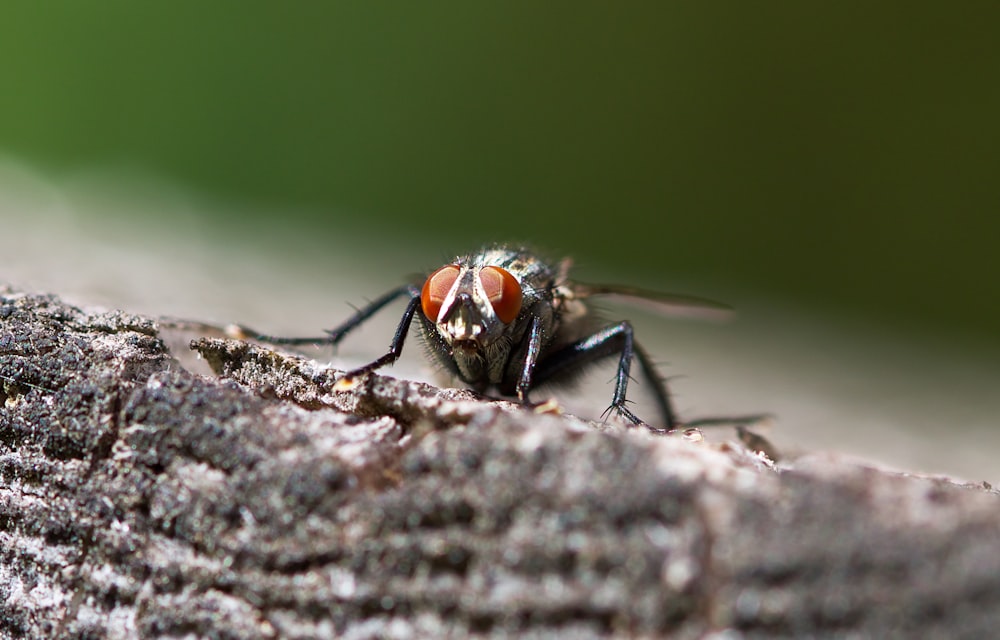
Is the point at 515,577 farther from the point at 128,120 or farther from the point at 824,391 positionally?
the point at 128,120

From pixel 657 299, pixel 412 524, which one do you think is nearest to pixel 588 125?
pixel 657 299

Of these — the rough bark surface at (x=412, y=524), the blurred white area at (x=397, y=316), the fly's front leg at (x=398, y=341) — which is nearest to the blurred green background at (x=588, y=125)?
the blurred white area at (x=397, y=316)

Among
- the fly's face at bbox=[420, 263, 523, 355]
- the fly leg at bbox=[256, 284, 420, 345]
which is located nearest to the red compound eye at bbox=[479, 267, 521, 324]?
the fly's face at bbox=[420, 263, 523, 355]

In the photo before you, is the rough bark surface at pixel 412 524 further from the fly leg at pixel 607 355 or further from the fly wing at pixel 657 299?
the fly wing at pixel 657 299

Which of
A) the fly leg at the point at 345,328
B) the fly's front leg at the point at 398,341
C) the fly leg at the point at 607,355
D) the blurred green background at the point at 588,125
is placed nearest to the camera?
the fly's front leg at the point at 398,341

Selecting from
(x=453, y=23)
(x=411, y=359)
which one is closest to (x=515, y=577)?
(x=411, y=359)
